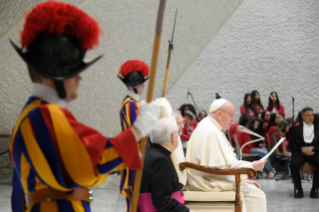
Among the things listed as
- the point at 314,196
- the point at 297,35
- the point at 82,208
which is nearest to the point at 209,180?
the point at 82,208

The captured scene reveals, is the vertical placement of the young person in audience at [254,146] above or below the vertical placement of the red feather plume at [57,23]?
below

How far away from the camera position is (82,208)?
5.29ft

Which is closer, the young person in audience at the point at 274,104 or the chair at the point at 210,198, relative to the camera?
the chair at the point at 210,198

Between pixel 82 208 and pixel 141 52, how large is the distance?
4641 millimetres

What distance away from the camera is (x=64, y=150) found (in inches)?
55.7

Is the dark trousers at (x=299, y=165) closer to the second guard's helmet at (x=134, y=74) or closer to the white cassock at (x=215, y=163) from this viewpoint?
the white cassock at (x=215, y=163)

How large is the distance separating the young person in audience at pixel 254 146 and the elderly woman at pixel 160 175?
18.5 ft

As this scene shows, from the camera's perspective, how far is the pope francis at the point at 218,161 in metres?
3.62

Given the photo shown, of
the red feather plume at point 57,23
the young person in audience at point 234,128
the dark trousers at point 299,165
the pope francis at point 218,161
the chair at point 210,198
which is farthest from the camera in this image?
the young person in audience at point 234,128

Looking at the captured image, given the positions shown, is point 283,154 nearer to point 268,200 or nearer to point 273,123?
point 273,123

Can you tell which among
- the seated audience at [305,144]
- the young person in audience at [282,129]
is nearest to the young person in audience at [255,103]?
the young person in audience at [282,129]

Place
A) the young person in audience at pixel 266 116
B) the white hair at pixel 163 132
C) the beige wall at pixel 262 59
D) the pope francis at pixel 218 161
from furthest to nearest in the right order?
the beige wall at pixel 262 59 → the young person in audience at pixel 266 116 → the pope francis at pixel 218 161 → the white hair at pixel 163 132

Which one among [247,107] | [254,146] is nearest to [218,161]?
[254,146]

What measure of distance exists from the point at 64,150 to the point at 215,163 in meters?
2.43
